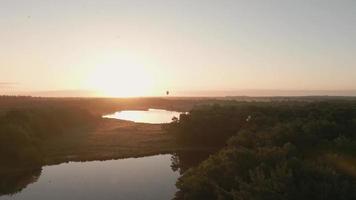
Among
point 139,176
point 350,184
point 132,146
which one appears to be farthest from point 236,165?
point 132,146

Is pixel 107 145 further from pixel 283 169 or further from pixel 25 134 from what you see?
pixel 283 169

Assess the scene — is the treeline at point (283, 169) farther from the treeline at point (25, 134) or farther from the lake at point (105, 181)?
the treeline at point (25, 134)

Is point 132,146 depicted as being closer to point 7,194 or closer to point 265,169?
point 7,194

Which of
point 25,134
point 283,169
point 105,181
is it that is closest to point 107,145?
point 25,134

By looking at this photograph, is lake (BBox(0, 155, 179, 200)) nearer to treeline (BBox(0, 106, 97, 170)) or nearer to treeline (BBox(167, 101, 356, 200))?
treeline (BBox(0, 106, 97, 170))

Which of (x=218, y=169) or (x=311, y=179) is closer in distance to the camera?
(x=311, y=179)

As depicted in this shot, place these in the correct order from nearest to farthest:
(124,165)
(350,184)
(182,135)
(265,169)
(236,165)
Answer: (350,184) < (265,169) < (236,165) < (124,165) < (182,135)
